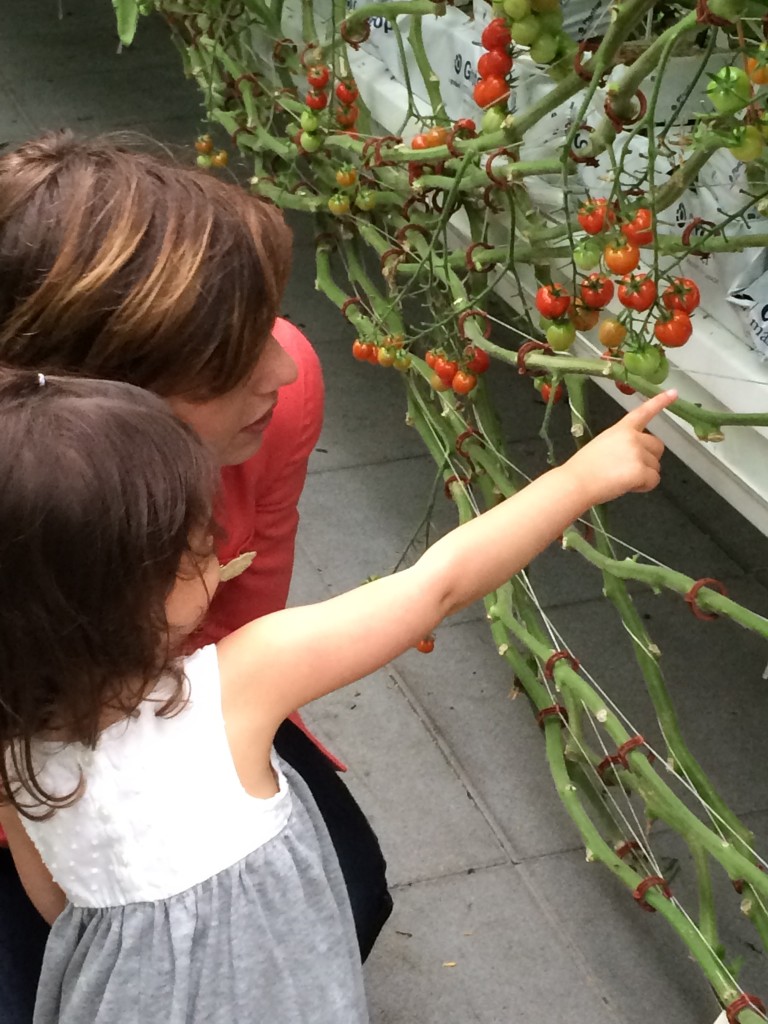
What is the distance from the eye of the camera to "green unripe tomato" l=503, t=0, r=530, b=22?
33.2 inches

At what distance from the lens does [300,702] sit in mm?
801

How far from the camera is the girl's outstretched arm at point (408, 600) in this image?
0.78 metres

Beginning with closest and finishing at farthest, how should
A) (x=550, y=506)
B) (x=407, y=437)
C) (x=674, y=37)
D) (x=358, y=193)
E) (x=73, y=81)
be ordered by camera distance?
(x=674, y=37) → (x=550, y=506) → (x=358, y=193) → (x=407, y=437) → (x=73, y=81)

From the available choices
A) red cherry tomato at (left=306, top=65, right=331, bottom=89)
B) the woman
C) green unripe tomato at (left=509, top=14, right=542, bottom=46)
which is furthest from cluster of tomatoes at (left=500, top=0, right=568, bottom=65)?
red cherry tomato at (left=306, top=65, right=331, bottom=89)

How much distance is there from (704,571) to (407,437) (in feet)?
1.90

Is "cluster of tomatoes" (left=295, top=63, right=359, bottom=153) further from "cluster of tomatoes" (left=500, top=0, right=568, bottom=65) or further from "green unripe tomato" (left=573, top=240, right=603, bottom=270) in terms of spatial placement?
"green unripe tomato" (left=573, top=240, right=603, bottom=270)

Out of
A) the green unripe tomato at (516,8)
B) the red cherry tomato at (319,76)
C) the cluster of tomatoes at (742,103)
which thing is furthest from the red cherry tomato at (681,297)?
the red cherry tomato at (319,76)

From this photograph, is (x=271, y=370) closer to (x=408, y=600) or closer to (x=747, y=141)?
(x=408, y=600)

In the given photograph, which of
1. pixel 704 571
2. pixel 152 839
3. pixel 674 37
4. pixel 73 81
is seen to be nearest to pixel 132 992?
pixel 152 839

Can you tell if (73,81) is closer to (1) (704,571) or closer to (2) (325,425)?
(2) (325,425)

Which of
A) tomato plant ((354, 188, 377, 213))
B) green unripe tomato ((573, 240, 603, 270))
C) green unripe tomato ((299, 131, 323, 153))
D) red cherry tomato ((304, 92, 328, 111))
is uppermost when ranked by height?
green unripe tomato ((573, 240, 603, 270))

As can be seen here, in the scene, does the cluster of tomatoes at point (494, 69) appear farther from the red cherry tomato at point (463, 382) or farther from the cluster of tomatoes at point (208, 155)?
the cluster of tomatoes at point (208, 155)

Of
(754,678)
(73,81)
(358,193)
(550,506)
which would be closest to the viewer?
(550,506)

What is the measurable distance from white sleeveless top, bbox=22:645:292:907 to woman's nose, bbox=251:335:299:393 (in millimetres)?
238
